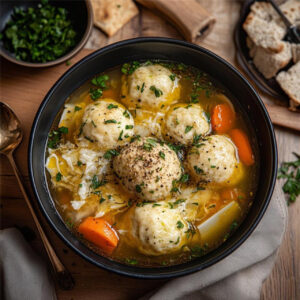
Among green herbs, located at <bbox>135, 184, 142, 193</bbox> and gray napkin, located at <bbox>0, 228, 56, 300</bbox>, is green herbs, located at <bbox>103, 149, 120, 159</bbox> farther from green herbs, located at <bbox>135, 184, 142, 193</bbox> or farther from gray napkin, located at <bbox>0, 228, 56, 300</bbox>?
gray napkin, located at <bbox>0, 228, 56, 300</bbox>

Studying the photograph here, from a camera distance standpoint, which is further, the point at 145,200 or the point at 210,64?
the point at 210,64

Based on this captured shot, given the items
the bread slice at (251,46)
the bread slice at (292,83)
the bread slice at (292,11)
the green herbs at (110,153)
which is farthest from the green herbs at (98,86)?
the bread slice at (292,11)

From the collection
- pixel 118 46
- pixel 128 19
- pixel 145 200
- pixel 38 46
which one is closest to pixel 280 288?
pixel 145 200

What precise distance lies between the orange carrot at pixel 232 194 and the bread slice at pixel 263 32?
1245mm

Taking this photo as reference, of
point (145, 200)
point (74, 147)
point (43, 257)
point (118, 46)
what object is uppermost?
point (118, 46)

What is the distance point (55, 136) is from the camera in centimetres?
269

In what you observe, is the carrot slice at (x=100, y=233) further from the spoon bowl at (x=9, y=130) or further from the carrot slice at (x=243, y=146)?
the carrot slice at (x=243, y=146)

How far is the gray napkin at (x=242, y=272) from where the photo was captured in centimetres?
261

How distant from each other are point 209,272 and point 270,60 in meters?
1.77

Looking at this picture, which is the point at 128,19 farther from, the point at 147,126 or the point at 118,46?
the point at 147,126

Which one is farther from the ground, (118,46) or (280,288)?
(118,46)

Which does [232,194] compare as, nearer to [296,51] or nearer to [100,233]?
[100,233]

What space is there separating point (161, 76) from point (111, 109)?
17.2 inches

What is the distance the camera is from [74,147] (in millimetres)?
2604
